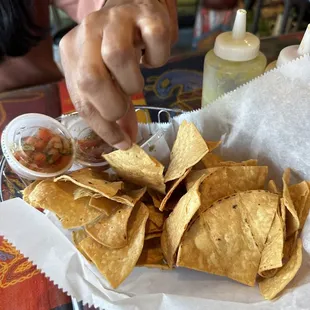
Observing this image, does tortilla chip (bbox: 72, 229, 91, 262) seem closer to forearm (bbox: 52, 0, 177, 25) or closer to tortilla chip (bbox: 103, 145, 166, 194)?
tortilla chip (bbox: 103, 145, 166, 194)

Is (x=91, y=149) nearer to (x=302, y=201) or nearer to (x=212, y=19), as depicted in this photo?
(x=302, y=201)

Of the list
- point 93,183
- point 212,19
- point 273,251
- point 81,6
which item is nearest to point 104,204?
point 93,183

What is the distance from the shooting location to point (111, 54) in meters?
0.51

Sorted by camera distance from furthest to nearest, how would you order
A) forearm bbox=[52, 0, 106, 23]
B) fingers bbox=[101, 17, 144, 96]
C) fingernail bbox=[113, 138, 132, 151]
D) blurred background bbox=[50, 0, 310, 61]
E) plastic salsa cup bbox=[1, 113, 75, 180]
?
blurred background bbox=[50, 0, 310, 61] < forearm bbox=[52, 0, 106, 23] < plastic salsa cup bbox=[1, 113, 75, 180] < fingernail bbox=[113, 138, 132, 151] < fingers bbox=[101, 17, 144, 96]

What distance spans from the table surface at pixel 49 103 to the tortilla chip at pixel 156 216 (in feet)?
0.67

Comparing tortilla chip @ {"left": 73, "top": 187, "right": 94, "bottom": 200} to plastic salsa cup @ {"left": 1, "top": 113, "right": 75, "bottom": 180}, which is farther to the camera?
plastic salsa cup @ {"left": 1, "top": 113, "right": 75, "bottom": 180}

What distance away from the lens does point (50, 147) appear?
0.91 metres

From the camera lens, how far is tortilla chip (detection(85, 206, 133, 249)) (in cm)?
73

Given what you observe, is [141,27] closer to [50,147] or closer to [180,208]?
[180,208]

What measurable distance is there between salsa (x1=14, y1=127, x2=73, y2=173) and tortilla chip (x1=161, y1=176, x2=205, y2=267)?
0.28 meters

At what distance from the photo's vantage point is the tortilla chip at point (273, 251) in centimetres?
67

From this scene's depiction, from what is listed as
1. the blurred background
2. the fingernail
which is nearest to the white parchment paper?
the fingernail

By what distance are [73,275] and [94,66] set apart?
0.40 meters

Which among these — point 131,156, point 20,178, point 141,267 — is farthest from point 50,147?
point 141,267
